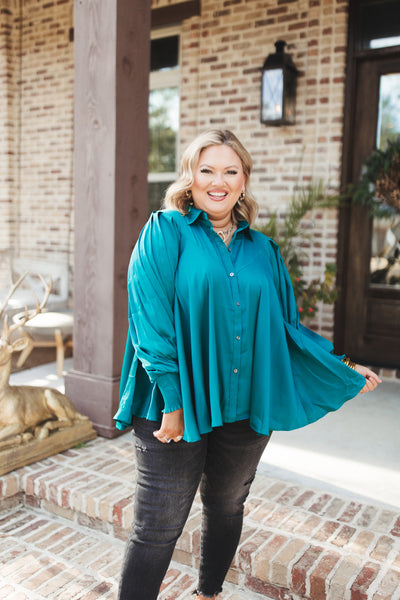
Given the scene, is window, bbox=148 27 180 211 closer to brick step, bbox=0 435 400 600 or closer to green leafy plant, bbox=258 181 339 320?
green leafy plant, bbox=258 181 339 320

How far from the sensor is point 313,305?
475 cm

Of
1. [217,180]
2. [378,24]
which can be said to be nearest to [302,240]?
[378,24]

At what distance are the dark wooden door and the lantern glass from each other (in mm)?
652

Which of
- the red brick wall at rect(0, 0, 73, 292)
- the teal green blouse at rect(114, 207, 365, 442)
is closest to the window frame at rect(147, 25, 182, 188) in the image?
the red brick wall at rect(0, 0, 73, 292)

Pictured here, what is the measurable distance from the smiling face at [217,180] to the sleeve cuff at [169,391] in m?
0.55

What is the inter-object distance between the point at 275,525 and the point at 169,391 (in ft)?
3.88

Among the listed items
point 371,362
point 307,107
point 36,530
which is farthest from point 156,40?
point 36,530

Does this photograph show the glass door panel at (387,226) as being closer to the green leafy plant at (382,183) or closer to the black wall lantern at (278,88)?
the green leafy plant at (382,183)

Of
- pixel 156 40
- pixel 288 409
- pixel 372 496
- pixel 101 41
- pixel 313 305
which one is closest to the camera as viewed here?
pixel 288 409

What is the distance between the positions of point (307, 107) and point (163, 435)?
3920 millimetres

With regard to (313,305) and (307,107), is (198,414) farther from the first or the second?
(307,107)

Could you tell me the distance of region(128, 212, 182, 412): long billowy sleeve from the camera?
1.60 m

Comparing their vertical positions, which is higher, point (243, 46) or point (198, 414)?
point (243, 46)

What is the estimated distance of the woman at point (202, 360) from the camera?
164 centimetres
